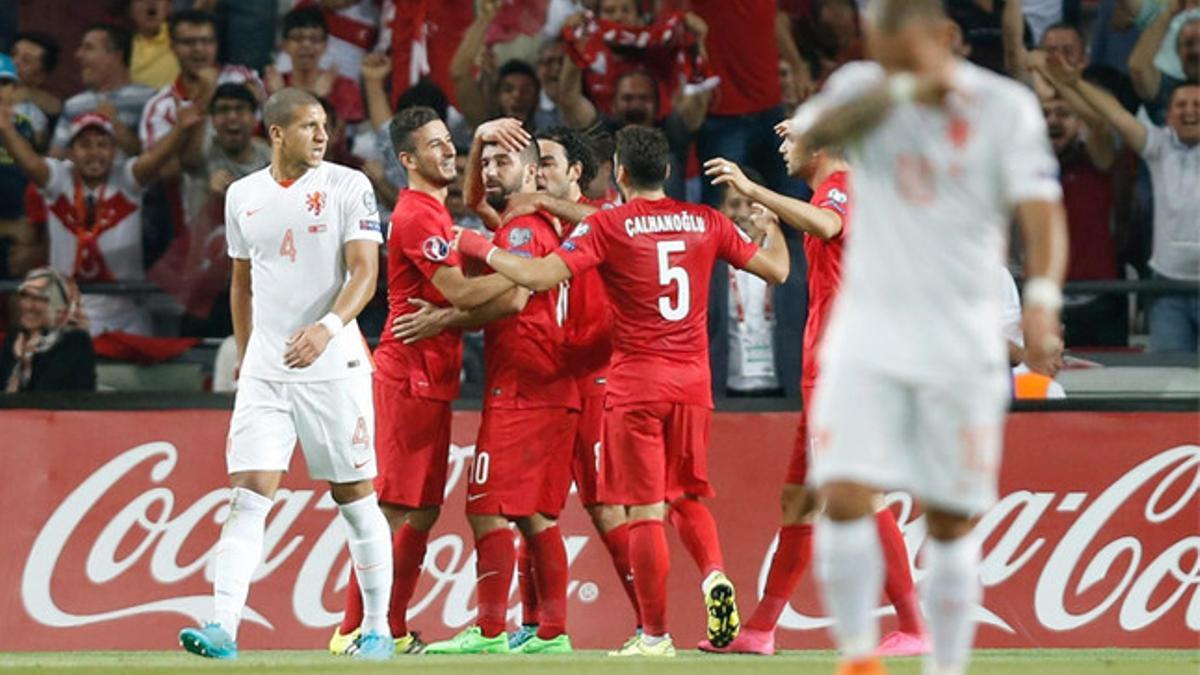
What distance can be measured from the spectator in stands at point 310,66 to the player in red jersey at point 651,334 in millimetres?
4443

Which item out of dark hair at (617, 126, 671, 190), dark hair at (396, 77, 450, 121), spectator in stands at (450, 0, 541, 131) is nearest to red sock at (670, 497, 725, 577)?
dark hair at (617, 126, 671, 190)

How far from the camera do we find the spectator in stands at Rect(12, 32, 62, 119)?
13781mm

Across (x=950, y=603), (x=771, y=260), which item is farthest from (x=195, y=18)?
(x=950, y=603)

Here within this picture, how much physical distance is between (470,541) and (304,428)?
89.9 inches

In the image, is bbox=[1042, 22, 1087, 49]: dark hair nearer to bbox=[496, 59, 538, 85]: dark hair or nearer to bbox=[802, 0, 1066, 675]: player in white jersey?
bbox=[496, 59, 538, 85]: dark hair

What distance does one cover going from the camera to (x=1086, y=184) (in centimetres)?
1289

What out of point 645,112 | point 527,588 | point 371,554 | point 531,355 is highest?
point 645,112

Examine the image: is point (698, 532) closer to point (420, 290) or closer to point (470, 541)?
point (420, 290)

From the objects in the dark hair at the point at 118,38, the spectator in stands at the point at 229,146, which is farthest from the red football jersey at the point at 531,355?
the dark hair at the point at 118,38

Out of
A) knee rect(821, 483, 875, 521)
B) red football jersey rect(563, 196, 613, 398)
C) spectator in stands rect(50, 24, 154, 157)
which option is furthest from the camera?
spectator in stands rect(50, 24, 154, 157)

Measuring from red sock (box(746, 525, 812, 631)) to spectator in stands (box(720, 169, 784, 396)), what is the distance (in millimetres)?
2333

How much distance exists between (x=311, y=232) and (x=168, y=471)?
101 inches

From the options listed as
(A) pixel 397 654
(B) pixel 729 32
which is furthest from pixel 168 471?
(B) pixel 729 32

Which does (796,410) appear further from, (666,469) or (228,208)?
(228,208)
